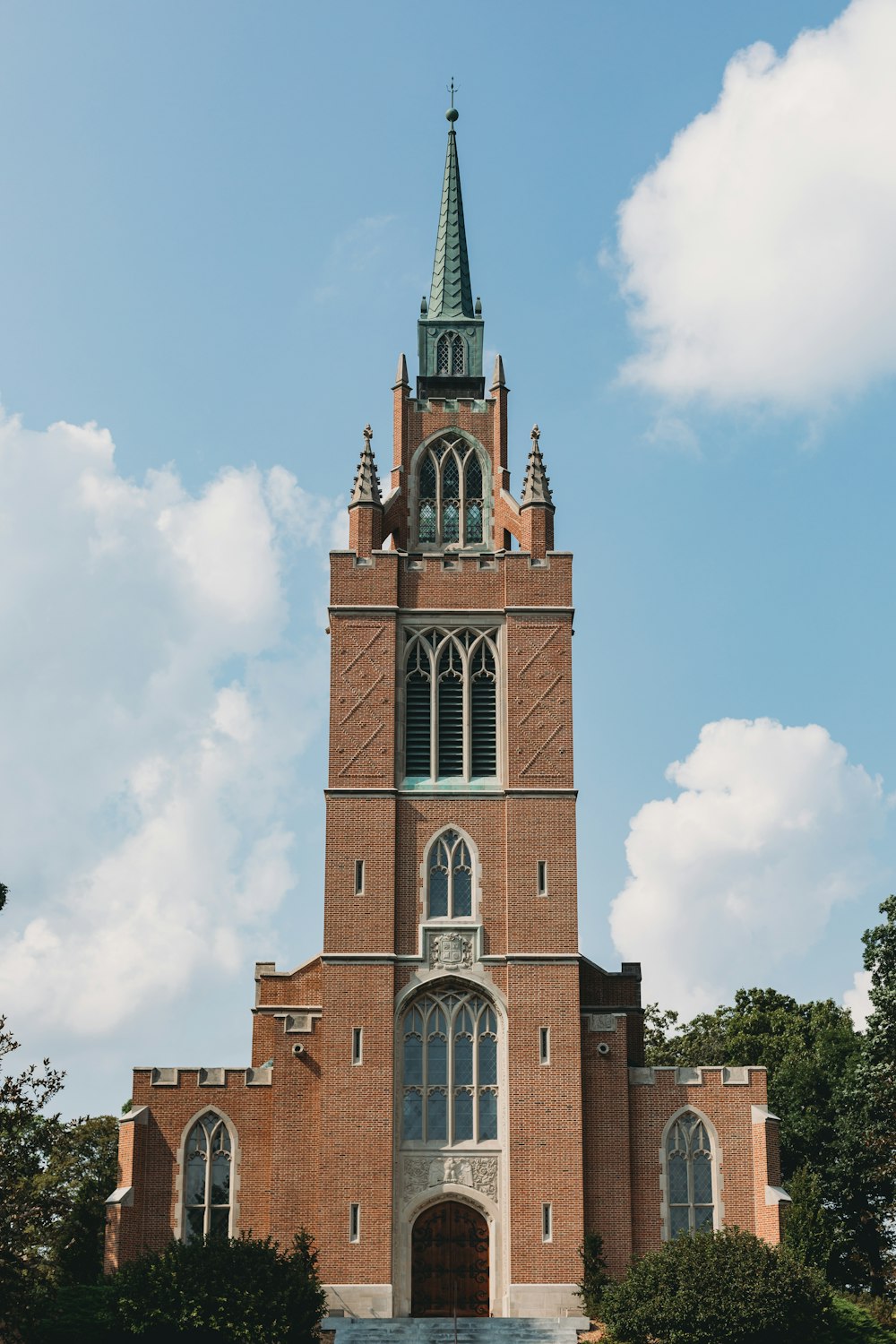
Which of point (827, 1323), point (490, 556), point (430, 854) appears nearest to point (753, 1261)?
point (827, 1323)

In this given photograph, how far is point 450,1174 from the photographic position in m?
39.4

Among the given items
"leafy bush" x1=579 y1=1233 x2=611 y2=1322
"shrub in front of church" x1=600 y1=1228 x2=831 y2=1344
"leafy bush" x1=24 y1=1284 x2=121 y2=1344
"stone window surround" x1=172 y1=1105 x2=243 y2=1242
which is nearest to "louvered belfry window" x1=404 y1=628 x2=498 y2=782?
"stone window surround" x1=172 y1=1105 x2=243 y2=1242

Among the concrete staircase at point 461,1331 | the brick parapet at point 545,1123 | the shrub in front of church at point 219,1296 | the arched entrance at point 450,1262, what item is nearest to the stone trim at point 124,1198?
the shrub in front of church at point 219,1296

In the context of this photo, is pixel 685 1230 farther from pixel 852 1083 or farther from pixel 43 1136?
pixel 43 1136

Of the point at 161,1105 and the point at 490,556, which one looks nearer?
the point at 161,1105

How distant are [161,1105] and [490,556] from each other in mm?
15456

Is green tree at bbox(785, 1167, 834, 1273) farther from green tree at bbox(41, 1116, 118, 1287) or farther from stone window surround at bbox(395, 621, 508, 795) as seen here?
green tree at bbox(41, 1116, 118, 1287)

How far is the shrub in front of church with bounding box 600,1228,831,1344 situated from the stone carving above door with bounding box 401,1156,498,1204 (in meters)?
4.12

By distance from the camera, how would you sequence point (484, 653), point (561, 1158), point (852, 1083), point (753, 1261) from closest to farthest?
point (753, 1261)
point (561, 1158)
point (484, 653)
point (852, 1083)

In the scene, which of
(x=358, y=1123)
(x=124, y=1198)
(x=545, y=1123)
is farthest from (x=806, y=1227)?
(x=124, y=1198)

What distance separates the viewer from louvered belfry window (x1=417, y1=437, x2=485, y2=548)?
4541 centimetres

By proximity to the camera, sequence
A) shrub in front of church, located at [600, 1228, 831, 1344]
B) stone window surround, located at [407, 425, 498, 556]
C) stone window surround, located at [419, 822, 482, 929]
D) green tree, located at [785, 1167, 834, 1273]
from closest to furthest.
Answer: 1. shrub in front of church, located at [600, 1228, 831, 1344]
2. green tree, located at [785, 1167, 834, 1273]
3. stone window surround, located at [419, 822, 482, 929]
4. stone window surround, located at [407, 425, 498, 556]

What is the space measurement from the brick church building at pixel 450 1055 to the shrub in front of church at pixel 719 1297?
3.00m

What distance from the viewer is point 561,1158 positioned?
3916 centimetres
